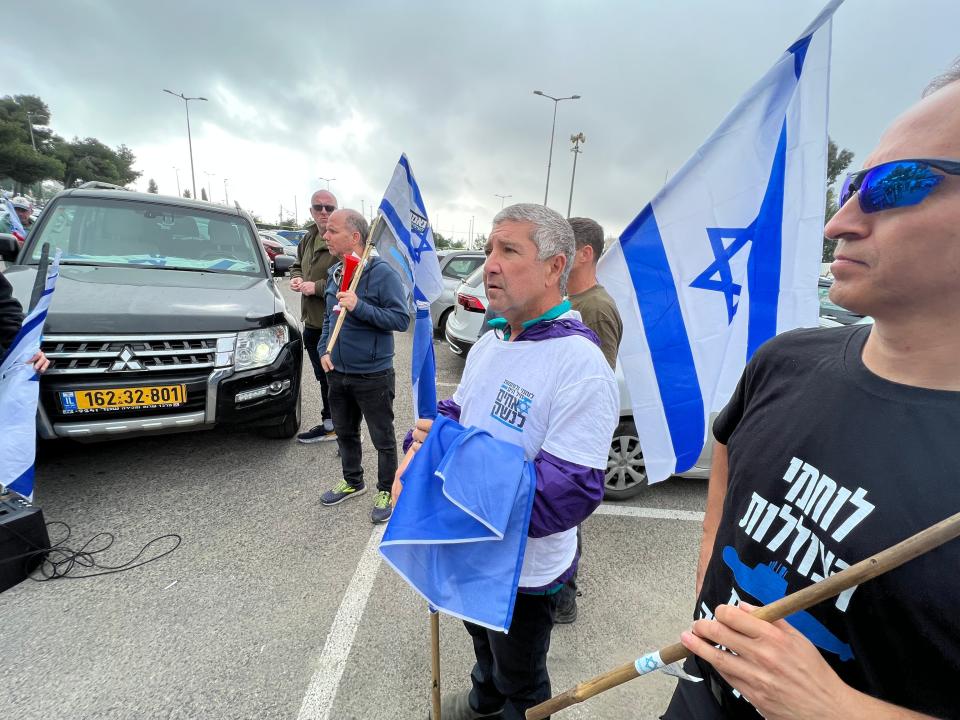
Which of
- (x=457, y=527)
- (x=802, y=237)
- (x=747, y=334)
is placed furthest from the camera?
(x=747, y=334)

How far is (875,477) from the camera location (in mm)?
772

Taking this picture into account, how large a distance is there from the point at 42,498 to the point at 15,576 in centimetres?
88

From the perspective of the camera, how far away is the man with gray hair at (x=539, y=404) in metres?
1.26

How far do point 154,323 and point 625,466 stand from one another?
11.7 ft

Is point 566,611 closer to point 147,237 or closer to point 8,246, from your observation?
point 147,237

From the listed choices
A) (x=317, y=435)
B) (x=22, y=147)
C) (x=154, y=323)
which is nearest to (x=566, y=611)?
(x=317, y=435)

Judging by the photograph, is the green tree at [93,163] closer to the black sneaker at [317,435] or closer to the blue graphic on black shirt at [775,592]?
the black sneaker at [317,435]

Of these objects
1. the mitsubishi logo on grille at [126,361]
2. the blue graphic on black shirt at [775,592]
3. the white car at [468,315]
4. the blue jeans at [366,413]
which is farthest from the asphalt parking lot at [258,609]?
the white car at [468,315]

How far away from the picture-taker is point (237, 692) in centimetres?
192

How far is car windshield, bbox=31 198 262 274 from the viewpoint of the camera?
3.85 meters

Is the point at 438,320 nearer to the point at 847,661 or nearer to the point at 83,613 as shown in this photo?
the point at 83,613

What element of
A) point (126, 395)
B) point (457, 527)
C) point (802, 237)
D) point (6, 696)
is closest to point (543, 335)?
point (457, 527)

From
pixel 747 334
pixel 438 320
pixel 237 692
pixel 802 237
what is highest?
pixel 802 237

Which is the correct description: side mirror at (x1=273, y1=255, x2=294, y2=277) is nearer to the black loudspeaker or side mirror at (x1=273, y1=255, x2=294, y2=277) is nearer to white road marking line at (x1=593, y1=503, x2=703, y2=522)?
the black loudspeaker
